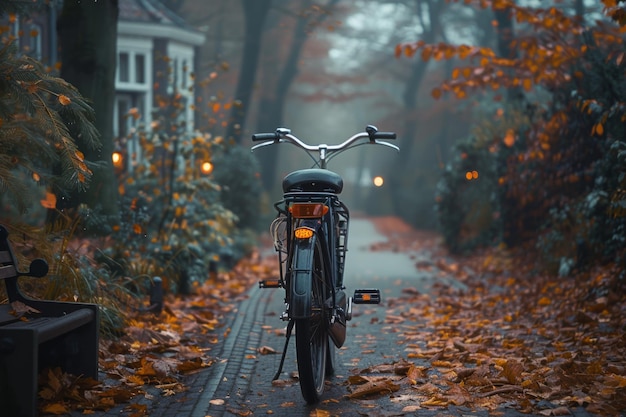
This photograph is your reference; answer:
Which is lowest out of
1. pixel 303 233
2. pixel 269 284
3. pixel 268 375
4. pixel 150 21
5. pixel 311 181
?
pixel 268 375

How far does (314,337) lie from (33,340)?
1783 millimetres

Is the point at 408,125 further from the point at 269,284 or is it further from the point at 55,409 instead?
the point at 55,409

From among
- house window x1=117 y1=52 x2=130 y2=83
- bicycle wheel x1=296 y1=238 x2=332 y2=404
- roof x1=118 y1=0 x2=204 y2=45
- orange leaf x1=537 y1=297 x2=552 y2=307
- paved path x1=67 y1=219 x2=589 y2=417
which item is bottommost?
paved path x1=67 y1=219 x2=589 y2=417

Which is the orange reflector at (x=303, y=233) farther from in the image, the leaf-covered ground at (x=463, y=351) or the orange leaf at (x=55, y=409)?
the orange leaf at (x=55, y=409)

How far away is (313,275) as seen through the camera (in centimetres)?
565

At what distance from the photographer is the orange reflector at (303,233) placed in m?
5.59

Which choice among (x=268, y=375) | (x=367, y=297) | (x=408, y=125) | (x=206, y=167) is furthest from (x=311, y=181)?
(x=408, y=125)

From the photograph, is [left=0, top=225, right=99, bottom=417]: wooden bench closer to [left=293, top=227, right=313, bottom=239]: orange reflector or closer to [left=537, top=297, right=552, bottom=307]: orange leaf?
[left=293, top=227, right=313, bottom=239]: orange reflector

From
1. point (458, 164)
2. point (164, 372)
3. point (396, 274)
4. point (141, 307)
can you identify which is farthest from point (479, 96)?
point (164, 372)

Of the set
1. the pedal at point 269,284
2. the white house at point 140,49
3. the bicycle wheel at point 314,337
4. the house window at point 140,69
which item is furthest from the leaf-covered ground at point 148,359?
the house window at point 140,69

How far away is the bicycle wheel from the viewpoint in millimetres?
5352

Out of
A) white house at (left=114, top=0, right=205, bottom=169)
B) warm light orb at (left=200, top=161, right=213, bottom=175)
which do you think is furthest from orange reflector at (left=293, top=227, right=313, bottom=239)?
white house at (left=114, top=0, right=205, bottom=169)

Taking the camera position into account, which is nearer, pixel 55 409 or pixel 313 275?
pixel 55 409

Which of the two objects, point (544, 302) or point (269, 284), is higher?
point (269, 284)
